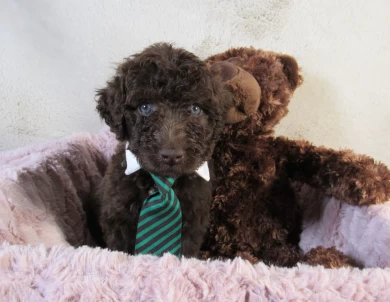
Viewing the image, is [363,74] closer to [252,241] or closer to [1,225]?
[252,241]

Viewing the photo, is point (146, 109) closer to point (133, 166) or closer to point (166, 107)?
point (166, 107)

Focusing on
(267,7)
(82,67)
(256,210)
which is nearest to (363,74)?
(267,7)

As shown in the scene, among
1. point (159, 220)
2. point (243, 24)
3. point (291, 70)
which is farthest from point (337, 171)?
point (243, 24)

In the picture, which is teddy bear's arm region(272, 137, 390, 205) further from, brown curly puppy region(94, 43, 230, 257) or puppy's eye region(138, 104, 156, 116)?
Answer: puppy's eye region(138, 104, 156, 116)

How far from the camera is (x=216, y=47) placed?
7.50 ft

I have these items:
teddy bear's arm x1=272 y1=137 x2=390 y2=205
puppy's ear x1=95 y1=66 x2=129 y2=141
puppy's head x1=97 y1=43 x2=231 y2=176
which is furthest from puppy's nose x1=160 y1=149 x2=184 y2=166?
teddy bear's arm x1=272 y1=137 x2=390 y2=205

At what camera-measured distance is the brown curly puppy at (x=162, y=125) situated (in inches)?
52.9

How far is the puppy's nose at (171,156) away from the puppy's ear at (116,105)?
1.00 ft

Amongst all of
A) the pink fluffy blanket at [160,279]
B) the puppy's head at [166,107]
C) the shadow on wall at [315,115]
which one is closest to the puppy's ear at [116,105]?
the puppy's head at [166,107]

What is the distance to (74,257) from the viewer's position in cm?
105

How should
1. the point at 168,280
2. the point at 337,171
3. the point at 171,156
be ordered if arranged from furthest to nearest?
the point at 337,171 → the point at 171,156 → the point at 168,280

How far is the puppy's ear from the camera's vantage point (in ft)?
4.70

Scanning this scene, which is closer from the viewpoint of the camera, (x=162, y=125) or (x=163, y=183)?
(x=162, y=125)

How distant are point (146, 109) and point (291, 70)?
0.90m
